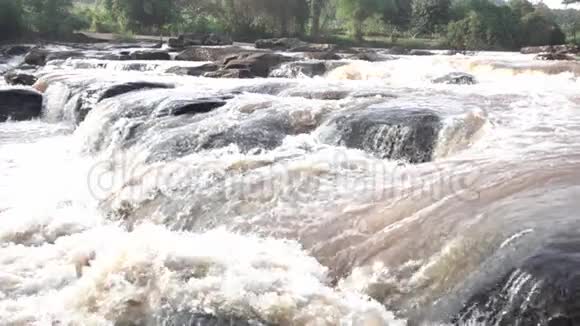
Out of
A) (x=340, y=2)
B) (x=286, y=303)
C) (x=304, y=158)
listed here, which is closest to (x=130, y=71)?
(x=304, y=158)

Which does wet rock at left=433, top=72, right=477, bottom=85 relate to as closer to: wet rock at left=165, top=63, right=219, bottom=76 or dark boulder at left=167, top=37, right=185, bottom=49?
wet rock at left=165, top=63, right=219, bottom=76

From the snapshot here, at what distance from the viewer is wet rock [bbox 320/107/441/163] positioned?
679 centimetres

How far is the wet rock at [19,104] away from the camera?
13.0m

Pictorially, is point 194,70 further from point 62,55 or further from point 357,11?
point 357,11

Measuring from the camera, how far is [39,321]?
408 centimetres

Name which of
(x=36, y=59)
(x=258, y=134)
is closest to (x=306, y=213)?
(x=258, y=134)

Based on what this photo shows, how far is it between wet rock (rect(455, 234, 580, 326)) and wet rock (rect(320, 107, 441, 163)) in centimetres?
319

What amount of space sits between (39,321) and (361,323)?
208cm

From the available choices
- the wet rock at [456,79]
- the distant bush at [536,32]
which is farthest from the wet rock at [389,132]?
the distant bush at [536,32]

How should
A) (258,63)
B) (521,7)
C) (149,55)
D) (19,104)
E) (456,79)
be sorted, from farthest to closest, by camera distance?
(521,7) < (149,55) < (258,63) < (19,104) < (456,79)

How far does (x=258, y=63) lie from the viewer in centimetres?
1684

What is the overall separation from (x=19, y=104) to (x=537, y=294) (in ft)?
40.2

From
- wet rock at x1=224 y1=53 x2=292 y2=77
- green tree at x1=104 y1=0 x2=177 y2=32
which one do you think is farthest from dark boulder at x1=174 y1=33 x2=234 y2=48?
wet rock at x1=224 y1=53 x2=292 y2=77

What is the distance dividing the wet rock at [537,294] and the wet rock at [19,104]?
11769mm
